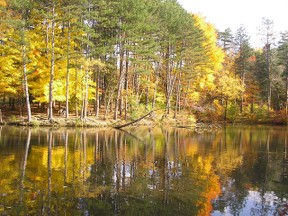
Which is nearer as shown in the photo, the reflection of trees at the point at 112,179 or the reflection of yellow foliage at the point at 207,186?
the reflection of trees at the point at 112,179

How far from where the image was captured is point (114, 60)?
38.2 m

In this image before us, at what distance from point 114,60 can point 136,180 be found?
26946 millimetres

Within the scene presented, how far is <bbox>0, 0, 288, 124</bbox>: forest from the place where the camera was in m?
33.3

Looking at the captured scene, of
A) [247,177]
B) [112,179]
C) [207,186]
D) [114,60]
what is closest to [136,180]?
[112,179]

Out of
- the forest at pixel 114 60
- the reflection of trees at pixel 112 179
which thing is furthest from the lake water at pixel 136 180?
the forest at pixel 114 60

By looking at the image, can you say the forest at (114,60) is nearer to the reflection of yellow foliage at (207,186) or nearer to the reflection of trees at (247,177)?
the reflection of trees at (247,177)

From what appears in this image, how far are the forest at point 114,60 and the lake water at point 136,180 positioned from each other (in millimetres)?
14863

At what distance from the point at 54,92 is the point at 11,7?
33.2ft

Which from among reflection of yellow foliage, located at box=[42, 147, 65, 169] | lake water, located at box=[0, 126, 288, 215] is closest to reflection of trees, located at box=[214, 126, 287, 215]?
lake water, located at box=[0, 126, 288, 215]

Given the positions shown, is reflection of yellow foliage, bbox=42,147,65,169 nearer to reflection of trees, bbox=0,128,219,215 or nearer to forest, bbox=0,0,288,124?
reflection of trees, bbox=0,128,219,215

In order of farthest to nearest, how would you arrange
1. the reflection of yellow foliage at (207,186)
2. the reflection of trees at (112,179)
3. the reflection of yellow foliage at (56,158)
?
the reflection of yellow foliage at (56,158)
the reflection of yellow foliage at (207,186)
the reflection of trees at (112,179)

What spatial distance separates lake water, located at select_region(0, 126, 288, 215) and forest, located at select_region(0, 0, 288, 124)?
14.9 m

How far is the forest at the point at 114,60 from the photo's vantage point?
109 feet

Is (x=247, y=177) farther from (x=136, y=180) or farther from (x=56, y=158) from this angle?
(x=56, y=158)
